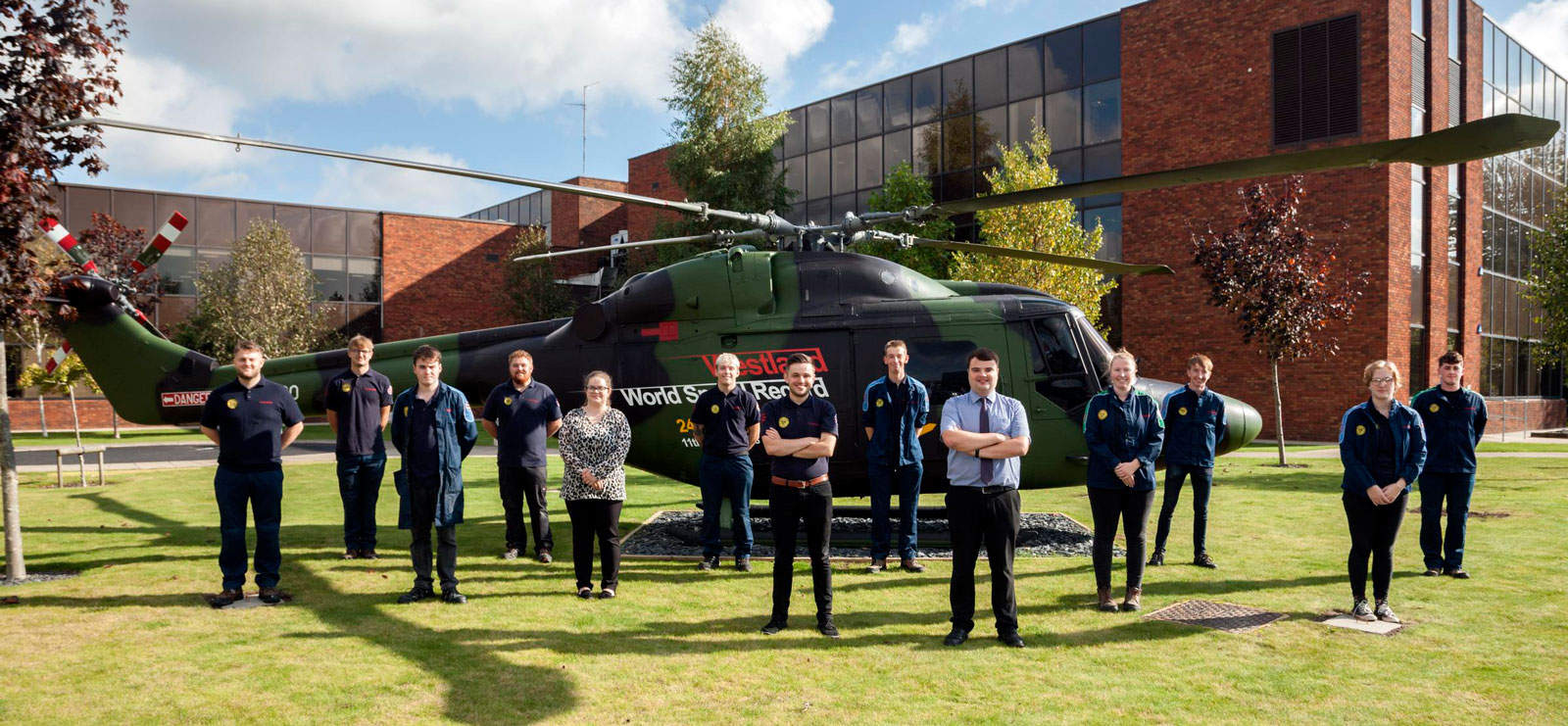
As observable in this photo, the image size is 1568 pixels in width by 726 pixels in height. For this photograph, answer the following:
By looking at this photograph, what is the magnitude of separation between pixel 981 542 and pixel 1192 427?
3.40m

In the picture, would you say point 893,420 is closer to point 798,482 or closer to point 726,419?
point 726,419

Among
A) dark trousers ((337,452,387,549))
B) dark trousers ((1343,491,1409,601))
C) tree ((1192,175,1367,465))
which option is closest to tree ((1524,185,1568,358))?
tree ((1192,175,1367,465))

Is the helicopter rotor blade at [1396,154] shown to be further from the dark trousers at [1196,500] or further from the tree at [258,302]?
the tree at [258,302]

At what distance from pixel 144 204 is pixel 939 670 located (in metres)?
37.4

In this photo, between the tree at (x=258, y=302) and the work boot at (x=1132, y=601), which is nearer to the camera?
the work boot at (x=1132, y=601)

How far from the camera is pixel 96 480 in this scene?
15250mm

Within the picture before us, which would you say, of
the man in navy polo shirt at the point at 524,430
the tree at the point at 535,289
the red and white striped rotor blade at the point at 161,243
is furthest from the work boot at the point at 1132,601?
the tree at the point at 535,289

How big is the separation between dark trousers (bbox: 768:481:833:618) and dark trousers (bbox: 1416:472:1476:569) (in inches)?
212

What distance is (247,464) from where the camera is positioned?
664 cm

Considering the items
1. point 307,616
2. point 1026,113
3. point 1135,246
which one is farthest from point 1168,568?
point 1026,113

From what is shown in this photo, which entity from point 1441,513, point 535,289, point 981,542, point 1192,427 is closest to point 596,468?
point 981,542

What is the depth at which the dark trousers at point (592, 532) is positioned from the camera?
6918 millimetres

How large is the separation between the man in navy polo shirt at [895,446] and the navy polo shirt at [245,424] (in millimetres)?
4768

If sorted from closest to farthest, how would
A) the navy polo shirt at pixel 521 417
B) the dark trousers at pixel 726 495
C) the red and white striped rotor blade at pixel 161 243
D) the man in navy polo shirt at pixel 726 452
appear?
the man in navy polo shirt at pixel 726 452, the dark trousers at pixel 726 495, the navy polo shirt at pixel 521 417, the red and white striped rotor blade at pixel 161 243
